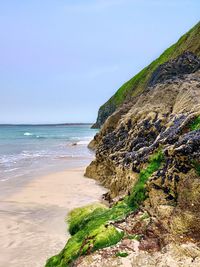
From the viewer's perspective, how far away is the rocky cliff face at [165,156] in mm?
8258

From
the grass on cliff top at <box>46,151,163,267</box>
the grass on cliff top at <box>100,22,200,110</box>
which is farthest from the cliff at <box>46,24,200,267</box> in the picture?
the grass on cliff top at <box>100,22,200,110</box>

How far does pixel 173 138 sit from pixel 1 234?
6235 mm

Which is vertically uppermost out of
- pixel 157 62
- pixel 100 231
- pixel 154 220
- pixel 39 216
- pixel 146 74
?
pixel 157 62

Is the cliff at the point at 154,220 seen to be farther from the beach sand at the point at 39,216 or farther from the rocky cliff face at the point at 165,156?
the beach sand at the point at 39,216

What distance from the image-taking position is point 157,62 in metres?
90.6

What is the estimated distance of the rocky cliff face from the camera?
27.1 ft

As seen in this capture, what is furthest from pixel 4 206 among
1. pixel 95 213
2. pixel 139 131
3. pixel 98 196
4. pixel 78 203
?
pixel 139 131

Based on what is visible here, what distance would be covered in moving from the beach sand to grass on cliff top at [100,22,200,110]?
4426 cm

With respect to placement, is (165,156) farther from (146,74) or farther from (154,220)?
(146,74)

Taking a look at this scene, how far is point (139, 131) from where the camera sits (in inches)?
715

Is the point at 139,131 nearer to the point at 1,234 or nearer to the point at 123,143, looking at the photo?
the point at 123,143

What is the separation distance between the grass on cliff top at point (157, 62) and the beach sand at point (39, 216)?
44259mm

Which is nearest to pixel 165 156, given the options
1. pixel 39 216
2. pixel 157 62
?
pixel 39 216

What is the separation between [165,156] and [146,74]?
8301 cm
